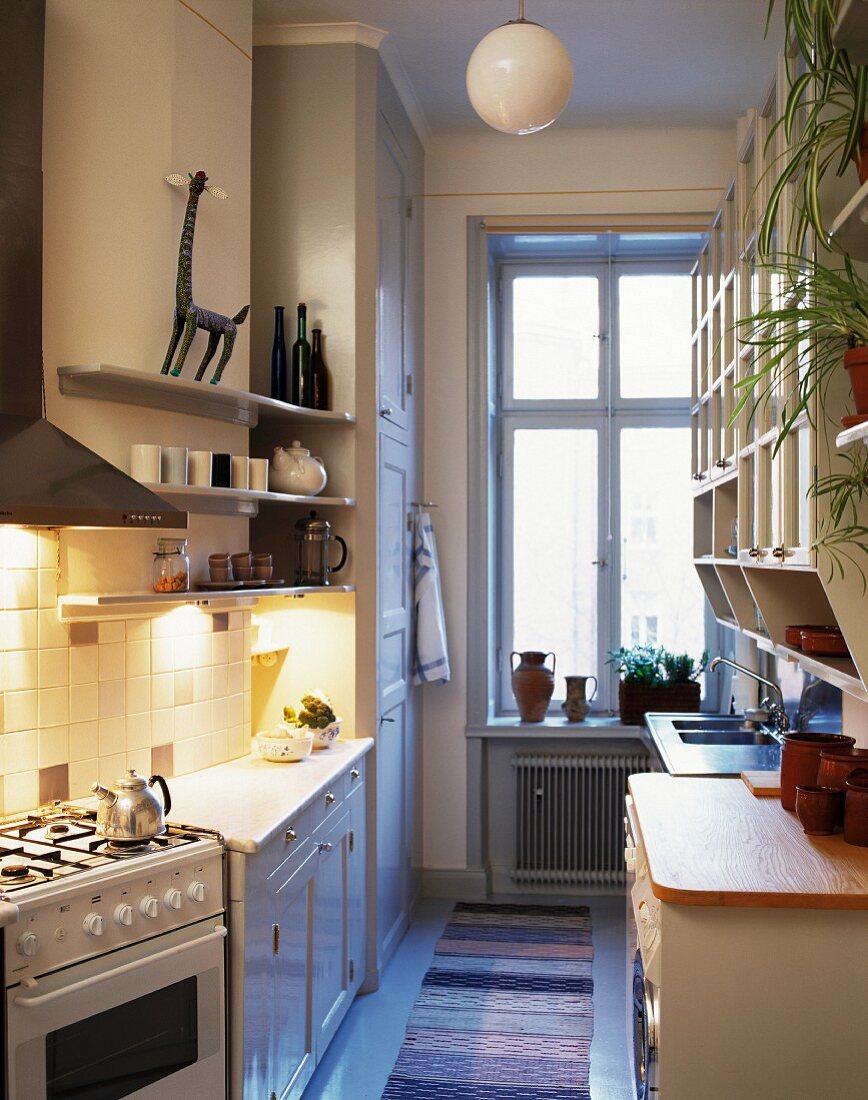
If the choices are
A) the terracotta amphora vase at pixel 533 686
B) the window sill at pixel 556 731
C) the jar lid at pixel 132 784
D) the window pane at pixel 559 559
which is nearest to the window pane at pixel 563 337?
the window pane at pixel 559 559

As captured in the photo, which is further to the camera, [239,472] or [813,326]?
[239,472]

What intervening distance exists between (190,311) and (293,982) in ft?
5.69

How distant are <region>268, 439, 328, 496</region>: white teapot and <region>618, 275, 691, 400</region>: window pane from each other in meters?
2.21

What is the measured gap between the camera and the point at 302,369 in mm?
3539

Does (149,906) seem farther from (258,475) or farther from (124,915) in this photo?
(258,475)

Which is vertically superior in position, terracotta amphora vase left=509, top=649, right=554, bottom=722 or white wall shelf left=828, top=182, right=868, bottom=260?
white wall shelf left=828, top=182, right=868, bottom=260

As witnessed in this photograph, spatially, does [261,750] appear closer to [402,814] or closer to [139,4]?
[402,814]

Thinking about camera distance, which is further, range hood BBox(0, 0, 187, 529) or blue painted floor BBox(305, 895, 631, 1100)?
blue painted floor BBox(305, 895, 631, 1100)

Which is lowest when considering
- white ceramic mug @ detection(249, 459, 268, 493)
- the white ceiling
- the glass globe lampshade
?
A: white ceramic mug @ detection(249, 459, 268, 493)

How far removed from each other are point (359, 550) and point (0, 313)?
5.08 feet

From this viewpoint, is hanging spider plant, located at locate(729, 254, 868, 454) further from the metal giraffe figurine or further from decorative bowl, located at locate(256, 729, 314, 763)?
decorative bowl, located at locate(256, 729, 314, 763)

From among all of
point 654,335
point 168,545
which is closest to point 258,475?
point 168,545

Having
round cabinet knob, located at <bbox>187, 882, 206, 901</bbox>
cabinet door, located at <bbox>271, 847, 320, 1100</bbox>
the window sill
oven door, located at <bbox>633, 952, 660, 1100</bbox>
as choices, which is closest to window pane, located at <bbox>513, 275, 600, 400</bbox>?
the window sill

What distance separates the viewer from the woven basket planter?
→ 4.75 metres
